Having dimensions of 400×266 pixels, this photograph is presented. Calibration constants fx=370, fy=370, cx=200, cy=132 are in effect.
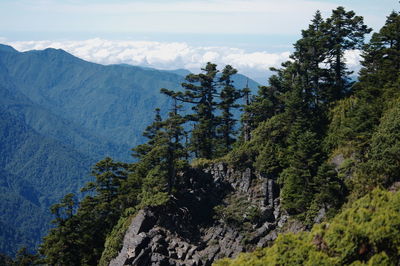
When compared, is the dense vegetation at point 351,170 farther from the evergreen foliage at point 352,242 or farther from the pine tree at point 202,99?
the pine tree at point 202,99

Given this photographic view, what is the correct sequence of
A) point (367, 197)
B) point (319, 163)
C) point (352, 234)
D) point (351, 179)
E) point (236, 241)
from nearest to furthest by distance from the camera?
point (352, 234) → point (367, 197) → point (351, 179) → point (319, 163) → point (236, 241)

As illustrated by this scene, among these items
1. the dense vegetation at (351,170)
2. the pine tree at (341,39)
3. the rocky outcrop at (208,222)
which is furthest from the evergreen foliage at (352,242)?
the pine tree at (341,39)

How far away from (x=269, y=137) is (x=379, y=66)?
40.5 feet

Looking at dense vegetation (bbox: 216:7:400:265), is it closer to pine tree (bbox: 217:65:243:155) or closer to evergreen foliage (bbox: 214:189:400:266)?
evergreen foliage (bbox: 214:189:400:266)

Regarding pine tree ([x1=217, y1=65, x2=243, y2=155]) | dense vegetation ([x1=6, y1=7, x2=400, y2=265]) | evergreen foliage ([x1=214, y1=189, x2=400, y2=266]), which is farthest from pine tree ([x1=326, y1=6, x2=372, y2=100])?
evergreen foliage ([x1=214, y1=189, x2=400, y2=266])

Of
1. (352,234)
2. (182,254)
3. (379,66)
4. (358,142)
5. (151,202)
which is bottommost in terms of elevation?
(182,254)

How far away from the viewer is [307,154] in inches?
1129

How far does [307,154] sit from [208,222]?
38.7 feet

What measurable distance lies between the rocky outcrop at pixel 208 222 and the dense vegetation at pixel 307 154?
4.21ft

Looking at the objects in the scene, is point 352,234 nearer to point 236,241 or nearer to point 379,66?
point 236,241

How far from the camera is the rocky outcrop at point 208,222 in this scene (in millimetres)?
30719

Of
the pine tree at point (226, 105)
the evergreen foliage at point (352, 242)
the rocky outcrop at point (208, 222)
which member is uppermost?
the pine tree at point (226, 105)

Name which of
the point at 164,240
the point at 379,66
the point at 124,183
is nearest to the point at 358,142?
the point at 379,66

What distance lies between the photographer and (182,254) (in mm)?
30891
